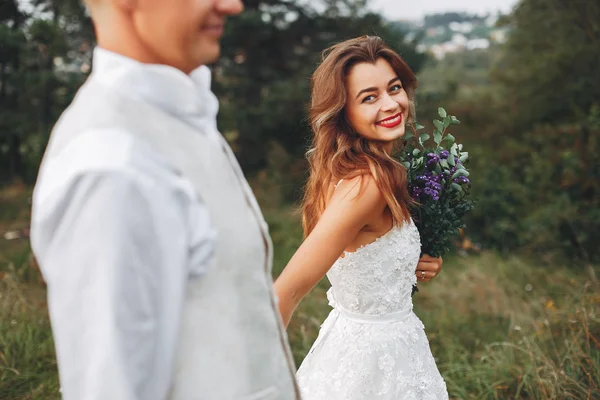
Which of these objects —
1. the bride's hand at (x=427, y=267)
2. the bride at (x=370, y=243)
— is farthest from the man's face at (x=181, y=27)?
the bride's hand at (x=427, y=267)

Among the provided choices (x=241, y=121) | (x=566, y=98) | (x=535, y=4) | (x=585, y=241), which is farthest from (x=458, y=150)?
(x=241, y=121)

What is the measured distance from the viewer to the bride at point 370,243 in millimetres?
2266

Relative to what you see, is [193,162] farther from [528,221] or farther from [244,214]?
[528,221]

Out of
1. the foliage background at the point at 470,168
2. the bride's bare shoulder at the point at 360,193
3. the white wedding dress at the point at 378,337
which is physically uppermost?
the bride's bare shoulder at the point at 360,193

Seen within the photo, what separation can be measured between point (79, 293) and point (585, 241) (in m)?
7.11

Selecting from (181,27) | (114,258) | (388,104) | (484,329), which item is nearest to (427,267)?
(388,104)

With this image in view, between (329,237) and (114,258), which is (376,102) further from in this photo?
(114,258)

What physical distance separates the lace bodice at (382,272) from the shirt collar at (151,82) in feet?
4.16

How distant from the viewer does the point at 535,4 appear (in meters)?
10.0

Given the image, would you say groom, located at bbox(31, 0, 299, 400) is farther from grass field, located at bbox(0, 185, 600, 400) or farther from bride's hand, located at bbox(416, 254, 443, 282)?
grass field, located at bbox(0, 185, 600, 400)

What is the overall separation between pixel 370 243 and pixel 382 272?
12cm

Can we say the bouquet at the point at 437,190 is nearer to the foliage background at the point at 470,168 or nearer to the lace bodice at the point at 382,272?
the lace bodice at the point at 382,272

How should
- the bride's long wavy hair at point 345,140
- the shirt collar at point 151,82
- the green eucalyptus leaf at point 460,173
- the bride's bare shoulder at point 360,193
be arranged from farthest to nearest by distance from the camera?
the green eucalyptus leaf at point 460,173
the bride's long wavy hair at point 345,140
the bride's bare shoulder at point 360,193
the shirt collar at point 151,82

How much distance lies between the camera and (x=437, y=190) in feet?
7.93
